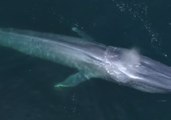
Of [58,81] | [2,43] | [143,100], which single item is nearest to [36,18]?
[2,43]

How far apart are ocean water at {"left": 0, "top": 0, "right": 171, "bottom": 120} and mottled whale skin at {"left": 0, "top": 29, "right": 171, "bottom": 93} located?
40cm

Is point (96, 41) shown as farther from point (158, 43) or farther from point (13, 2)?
point (13, 2)

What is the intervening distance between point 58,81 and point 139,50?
12.2 ft

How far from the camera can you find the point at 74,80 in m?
15.7

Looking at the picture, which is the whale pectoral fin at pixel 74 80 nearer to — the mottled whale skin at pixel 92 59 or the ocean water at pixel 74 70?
the mottled whale skin at pixel 92 59

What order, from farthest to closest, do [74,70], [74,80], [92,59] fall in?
[74,70], [92,59], [74,80]

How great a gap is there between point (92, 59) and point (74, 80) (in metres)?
1.10

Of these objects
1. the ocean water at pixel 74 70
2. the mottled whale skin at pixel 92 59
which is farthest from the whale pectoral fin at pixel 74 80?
the ocean water at pixel 74 70

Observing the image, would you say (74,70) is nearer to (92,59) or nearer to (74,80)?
(74,80)

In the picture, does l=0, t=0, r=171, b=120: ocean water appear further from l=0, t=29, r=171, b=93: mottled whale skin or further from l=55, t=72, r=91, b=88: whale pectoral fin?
l=0, t=29, r=171, b=93: mottled whale skin

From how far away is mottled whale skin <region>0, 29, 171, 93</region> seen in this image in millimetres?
14805

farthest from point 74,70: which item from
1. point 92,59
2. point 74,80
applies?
point 92,59

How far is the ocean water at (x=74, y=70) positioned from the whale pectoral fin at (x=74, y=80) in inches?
11.4

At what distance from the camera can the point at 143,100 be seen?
15.7m
